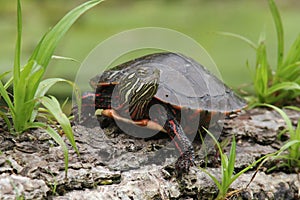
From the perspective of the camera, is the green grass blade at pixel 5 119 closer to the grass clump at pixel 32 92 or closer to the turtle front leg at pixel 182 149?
the grass clump at pixel 32 92

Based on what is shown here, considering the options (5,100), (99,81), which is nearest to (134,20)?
(99,81)

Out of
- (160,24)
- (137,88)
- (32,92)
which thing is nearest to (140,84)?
(137,88)

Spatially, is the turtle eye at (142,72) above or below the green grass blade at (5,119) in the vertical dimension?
above

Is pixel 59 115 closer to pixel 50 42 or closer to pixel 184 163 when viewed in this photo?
pixel 50 42

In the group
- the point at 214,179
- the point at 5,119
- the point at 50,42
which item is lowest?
the point at 214,179

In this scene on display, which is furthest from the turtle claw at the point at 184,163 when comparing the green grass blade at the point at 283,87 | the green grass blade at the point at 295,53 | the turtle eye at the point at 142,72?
the green grass blade at the point at 295,53

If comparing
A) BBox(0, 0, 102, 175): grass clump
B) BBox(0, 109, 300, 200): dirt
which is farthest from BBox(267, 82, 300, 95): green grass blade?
BBox(0, 0, 102, 175): grass clump
